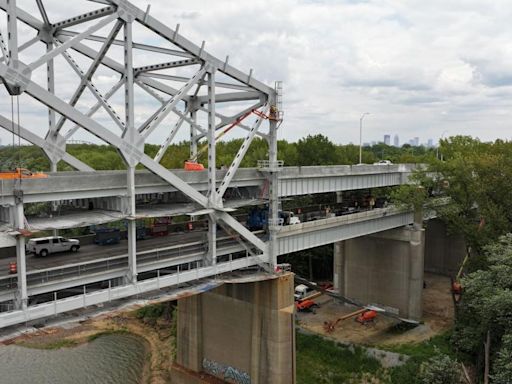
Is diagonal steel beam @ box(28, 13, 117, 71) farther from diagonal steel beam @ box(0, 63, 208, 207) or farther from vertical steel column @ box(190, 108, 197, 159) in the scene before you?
vertical steel column @ box(190, 108, 197, 159)

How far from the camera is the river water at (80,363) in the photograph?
39188mm

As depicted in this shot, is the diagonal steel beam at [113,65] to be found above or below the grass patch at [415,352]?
above

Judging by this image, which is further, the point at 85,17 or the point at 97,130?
the point at 85,17

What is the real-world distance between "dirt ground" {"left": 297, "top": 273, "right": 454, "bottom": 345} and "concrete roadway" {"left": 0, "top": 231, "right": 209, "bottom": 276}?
15469mm

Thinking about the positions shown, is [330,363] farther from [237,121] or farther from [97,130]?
[97,130]

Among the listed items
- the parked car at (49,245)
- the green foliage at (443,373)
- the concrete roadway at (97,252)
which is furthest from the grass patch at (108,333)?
the green foliage at (443,373)

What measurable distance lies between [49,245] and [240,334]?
14175 millimetres

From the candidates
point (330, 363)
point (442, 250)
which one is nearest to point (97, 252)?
point (330, 363)

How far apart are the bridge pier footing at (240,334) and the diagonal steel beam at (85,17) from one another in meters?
18.0

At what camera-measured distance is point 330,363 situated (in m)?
37.1

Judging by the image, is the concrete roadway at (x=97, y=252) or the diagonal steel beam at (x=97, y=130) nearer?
the diagonal steel beam at (x=97, y=130)

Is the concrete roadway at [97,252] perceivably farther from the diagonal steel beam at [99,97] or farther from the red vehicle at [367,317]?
the red vehicle at [367,317]

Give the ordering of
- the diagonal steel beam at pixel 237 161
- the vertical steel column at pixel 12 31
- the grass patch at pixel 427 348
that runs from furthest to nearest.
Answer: the grass patch at pixel 427 348, the diagonal steel beam at pixel 237 161, the vertical steel column at pixel 12 31

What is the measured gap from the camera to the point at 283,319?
31.0m
